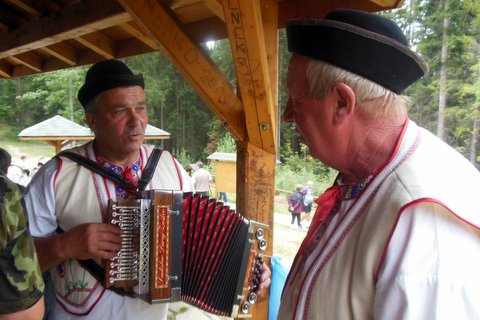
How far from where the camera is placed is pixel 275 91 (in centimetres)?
211

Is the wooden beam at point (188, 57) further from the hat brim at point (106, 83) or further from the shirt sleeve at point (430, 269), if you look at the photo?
the shirt sleeve at point (430, 269)

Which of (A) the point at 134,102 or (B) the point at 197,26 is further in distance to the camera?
(B) the point at 197,26

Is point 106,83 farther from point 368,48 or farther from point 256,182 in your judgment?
point 368,48

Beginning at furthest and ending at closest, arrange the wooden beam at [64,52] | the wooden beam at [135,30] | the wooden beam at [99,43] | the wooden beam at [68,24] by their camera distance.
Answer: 1. the wooden beam at [64,52]
2. the wooden beam at [99,43]
3. the wooden beam at [135,30]
4. the wooden beam at [68,24]

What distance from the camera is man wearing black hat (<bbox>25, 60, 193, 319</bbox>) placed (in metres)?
1.51

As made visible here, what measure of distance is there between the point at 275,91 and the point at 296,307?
1.44 meters

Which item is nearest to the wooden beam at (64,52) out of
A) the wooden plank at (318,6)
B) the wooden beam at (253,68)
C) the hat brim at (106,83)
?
the hat brim at (106,83)

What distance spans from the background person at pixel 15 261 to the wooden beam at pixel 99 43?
8.83 feet

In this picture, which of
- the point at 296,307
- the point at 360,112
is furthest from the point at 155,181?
the point at 360,112

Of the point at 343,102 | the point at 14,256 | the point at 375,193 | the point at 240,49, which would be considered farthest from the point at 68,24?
the point at 375,193

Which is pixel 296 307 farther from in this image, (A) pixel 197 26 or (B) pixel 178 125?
(B) pixel 178 125

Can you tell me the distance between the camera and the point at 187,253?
5.28ft

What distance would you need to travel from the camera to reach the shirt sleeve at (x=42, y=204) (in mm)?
1589

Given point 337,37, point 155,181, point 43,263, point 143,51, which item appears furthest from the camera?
point 143,51
